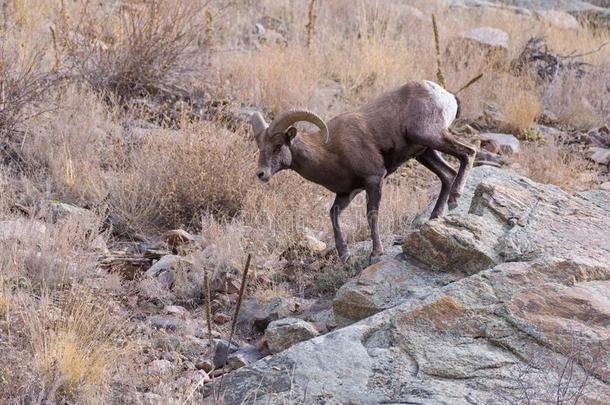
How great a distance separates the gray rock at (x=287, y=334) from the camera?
225 inches

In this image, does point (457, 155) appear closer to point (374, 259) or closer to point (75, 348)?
point (374, 259)

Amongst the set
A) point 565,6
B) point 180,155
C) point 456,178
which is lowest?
point 565,6

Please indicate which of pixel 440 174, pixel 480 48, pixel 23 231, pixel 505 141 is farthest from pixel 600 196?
pixel 480 48

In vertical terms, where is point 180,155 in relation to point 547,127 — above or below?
above

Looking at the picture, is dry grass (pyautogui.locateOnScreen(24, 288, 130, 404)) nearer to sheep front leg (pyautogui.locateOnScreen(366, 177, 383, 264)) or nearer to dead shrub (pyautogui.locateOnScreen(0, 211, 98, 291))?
dead shrub (pyautogui.locateOnScreen(0, 211, 98, 291))

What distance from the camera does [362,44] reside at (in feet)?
47.7

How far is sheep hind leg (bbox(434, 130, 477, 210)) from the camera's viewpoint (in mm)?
7043

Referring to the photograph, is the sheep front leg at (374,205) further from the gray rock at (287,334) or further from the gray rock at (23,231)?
the gray rock at (23,231)

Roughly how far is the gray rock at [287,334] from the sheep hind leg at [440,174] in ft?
5.97

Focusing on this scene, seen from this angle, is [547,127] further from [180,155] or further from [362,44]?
[180,155]

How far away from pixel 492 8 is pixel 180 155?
37.0ft

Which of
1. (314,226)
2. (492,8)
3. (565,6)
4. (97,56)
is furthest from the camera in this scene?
(565,6)

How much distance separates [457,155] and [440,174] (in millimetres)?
278

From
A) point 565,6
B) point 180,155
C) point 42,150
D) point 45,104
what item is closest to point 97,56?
point 45,104
